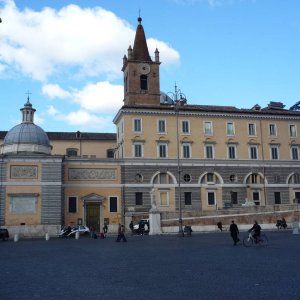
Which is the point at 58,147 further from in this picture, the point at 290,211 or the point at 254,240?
the point at 254,240

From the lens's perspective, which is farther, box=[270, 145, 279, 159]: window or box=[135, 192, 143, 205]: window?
box=[270, 145, 279, 159]: window

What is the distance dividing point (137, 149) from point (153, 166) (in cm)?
245

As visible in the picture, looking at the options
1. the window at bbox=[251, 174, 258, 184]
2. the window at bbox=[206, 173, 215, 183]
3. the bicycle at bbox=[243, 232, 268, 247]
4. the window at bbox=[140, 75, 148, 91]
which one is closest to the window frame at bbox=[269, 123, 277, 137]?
the window at bbox=[251, 174, 258, 184]

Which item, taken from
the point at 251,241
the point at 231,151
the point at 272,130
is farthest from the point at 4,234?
the point at 272,130

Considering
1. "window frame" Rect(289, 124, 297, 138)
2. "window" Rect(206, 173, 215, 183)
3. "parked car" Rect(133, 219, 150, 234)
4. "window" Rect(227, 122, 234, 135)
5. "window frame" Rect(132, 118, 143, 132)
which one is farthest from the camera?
"window frame" Rect(289, 124, 297, 138)

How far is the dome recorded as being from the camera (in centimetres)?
4784

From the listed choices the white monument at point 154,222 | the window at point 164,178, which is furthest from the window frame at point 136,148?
the white monument at point 154,222

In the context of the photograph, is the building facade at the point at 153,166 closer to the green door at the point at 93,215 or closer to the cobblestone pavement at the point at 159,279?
the green door at the point at 93,215

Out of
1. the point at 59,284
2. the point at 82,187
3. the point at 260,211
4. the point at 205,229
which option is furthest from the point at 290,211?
the point at 59,284

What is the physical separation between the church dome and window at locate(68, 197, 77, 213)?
18.5 feet

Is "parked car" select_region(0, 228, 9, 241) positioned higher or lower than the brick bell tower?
lower

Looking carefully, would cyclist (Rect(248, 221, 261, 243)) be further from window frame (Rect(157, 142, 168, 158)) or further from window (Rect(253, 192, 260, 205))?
window (Rect(253, 192, 260, 205))

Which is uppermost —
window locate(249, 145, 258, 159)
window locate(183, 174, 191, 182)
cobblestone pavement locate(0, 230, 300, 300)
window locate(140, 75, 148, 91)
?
window locate(140, 75, 148, 91)

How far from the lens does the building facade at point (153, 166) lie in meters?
46.0
